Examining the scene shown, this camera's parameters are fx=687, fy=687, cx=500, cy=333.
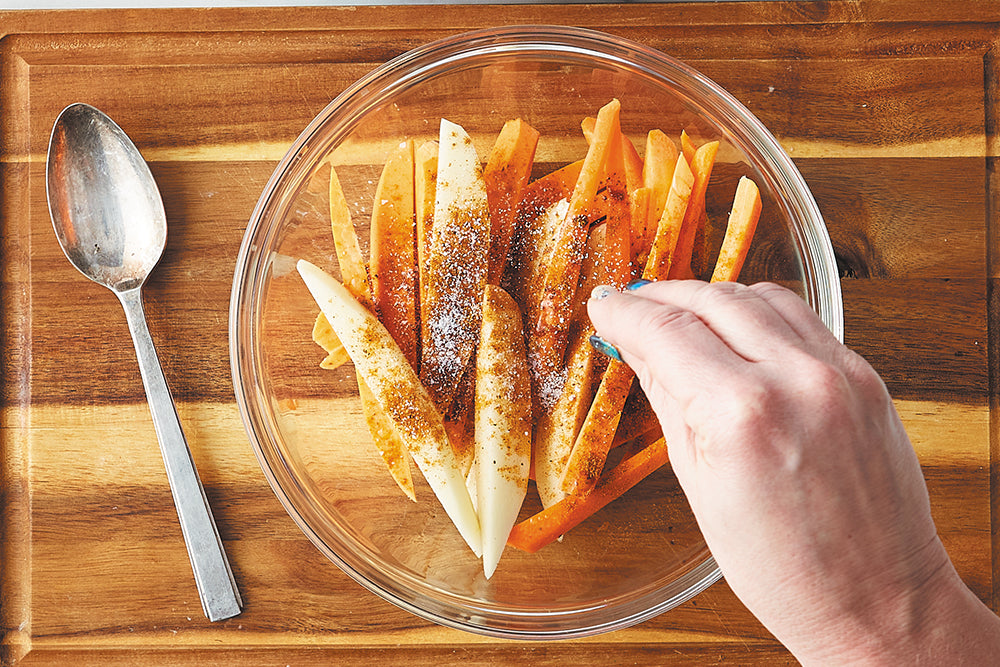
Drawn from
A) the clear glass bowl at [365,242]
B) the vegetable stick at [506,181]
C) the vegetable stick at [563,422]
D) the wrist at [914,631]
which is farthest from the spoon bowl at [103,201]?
the wrist at [914,631]

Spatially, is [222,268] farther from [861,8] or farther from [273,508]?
[861,8]

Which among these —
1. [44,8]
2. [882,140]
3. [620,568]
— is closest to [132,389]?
[44,8]

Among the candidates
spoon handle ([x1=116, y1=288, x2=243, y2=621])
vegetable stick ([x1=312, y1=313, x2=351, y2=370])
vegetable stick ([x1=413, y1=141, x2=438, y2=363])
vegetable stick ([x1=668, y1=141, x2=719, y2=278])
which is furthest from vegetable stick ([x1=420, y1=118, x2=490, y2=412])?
spoon handle ([x1=116, y1=288, x2=243, y2=621])

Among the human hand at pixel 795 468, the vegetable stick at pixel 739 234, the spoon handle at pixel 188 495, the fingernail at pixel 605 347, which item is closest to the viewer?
the human hand at pixel 795 468

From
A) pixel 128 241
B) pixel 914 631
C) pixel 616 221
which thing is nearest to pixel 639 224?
pixel 616 221

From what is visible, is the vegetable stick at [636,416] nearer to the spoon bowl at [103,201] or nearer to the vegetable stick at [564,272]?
the vegetable stick at [564,272]

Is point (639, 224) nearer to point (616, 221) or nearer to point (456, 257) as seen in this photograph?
point (616, 221)

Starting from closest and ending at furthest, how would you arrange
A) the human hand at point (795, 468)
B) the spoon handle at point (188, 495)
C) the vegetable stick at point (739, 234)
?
the human hand at point (795, 468), the vegetable stick at point (739, 234), the spoon handle at point (188, 495)
